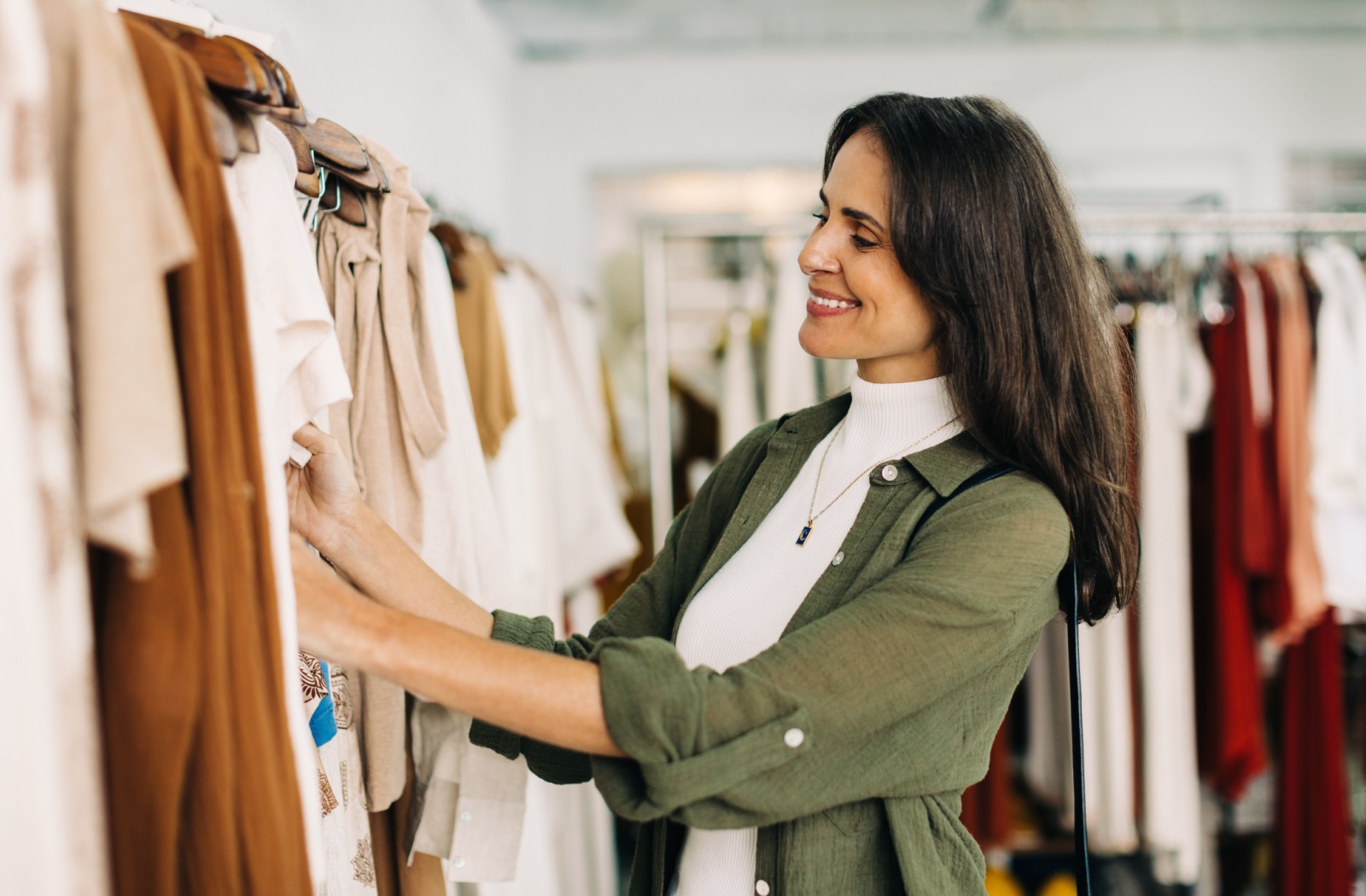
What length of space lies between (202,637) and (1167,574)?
1.98 meters

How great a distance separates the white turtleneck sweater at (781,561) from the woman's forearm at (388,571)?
0.85 ft

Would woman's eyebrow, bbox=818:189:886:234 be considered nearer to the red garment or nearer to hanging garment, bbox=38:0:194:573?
hanging garment, bbox=38:0:194:573

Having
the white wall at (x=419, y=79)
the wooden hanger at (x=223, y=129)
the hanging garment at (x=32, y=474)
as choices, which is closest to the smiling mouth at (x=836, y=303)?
the wooden hanger at (x=223, y=129)

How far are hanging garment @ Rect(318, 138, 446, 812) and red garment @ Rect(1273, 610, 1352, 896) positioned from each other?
1990 millimetres

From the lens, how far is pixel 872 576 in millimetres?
1012

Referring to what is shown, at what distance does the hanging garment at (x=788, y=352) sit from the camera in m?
2.26

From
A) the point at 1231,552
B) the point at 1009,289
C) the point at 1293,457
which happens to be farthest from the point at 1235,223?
the point at 1009,289

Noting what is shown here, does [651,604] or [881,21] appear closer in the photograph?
[651,604]

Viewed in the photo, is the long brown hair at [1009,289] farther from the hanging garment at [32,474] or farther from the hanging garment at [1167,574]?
the hanging garment at [1167,574]

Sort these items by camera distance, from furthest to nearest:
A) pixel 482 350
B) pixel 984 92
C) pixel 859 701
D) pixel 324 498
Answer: pixel 984 92
pixel 482 350
pixel 324 498
pixel 859 701

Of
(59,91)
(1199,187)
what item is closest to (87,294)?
(59,91)

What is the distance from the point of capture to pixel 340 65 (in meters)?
1.74

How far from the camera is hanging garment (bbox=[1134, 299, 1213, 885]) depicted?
211 cm

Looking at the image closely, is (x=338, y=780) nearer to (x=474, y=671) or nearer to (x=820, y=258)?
(x=474, y=671)
